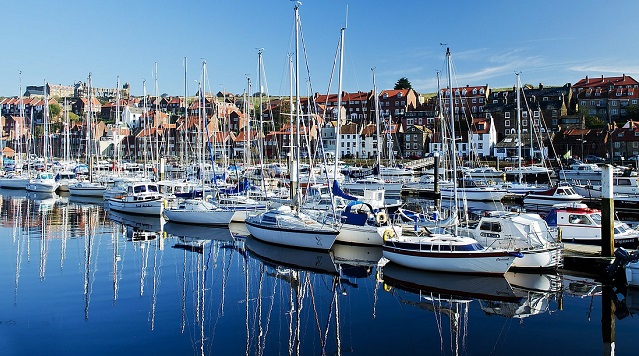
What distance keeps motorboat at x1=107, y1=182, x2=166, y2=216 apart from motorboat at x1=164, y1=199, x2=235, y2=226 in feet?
11.5

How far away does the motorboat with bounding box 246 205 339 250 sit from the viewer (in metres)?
24.8

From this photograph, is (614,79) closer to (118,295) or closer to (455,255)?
(455,255)

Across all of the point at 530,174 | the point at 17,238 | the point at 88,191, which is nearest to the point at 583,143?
the point at 530,174

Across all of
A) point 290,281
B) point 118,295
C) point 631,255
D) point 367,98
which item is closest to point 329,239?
point 290,281

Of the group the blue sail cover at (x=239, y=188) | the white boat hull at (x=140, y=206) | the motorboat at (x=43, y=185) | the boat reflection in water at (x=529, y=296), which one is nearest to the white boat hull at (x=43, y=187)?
the motorboat at (x=43, y=185)

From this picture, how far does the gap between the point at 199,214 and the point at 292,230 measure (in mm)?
10123

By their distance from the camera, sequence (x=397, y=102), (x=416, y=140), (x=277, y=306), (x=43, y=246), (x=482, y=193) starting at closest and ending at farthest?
(x=277, y=306) < (x=43, y=246) < (x=482, y=193) < (x=416, y=140) < (x=397, y=102)

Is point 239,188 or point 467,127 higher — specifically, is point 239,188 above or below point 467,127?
below

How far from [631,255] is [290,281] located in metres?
11.7

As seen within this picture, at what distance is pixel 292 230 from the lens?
25.5 m

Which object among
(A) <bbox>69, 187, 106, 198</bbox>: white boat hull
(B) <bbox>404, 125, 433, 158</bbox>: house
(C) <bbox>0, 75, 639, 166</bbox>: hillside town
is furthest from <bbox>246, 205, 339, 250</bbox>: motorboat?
(B) <bbox>404, 125, 433, 158</bbox>: house

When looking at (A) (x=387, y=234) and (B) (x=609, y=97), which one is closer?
(A) (x=387, y=234)

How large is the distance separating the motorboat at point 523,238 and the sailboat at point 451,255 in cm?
96

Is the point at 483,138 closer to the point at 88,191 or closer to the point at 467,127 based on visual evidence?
the point at 467,127
